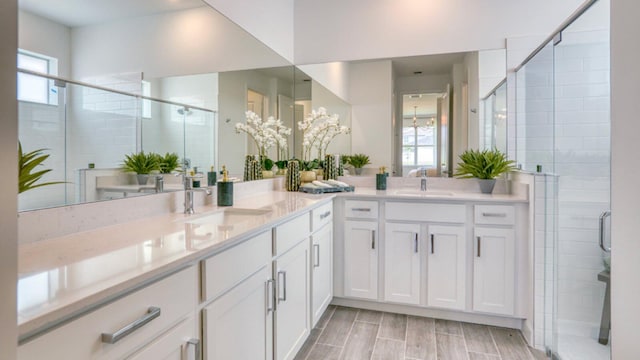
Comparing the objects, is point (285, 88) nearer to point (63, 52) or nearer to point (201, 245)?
point (63, 52)

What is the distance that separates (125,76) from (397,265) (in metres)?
2.09

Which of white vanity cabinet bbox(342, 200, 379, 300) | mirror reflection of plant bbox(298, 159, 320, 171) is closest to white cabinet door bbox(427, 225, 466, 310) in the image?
white vanity cabinet bbox(342, 200, 379, 300)

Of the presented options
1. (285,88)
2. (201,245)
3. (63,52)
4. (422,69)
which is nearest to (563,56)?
(422,69)

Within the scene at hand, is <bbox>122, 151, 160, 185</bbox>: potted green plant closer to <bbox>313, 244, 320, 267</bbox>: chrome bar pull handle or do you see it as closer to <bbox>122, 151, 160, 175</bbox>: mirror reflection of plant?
<bbox>122, 151, 160, 175</bbox>: mirror reflection of plant

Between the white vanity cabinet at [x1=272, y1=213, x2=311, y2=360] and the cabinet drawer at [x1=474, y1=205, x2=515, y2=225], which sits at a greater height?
the cabinet drawer at [x1=474, y1=205, x2=515, y2=225]

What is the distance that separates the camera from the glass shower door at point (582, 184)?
Result: 1694 millimetres

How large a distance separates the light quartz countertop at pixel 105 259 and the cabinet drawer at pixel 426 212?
117cm

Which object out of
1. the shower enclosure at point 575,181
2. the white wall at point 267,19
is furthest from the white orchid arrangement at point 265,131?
the shower enclosure at point 575,181

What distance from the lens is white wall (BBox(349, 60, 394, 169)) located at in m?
3.16

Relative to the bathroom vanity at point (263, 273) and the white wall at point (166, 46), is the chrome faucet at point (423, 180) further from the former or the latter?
the white wall at point (166, 46)

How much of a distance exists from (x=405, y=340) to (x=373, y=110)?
1915 mm

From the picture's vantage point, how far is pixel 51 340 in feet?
2.04

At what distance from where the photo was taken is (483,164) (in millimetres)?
2775

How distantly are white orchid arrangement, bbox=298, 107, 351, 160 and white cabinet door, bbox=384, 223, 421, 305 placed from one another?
107cm
